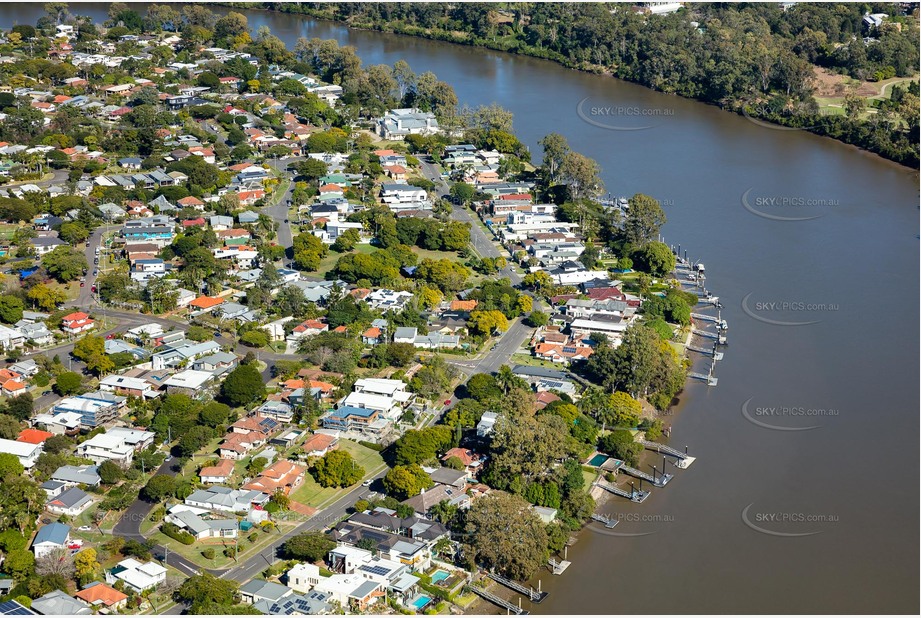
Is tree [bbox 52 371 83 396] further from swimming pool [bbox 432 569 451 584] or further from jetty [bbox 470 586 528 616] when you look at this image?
jetty [bbox 470 586 528 616]

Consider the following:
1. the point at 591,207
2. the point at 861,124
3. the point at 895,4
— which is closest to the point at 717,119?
the point at 861,124

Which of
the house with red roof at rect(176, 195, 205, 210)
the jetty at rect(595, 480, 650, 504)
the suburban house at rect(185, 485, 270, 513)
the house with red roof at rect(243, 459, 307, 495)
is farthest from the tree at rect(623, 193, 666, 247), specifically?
the suburban house at rect(185, 485, 270, 513)

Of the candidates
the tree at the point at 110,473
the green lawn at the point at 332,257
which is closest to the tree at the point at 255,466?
the tree at the point at 110,473

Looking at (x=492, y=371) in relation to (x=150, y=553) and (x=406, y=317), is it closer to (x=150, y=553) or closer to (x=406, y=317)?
(x=406, y=317)

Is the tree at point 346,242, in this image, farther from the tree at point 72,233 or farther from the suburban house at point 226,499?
the suburban house at point 226,499

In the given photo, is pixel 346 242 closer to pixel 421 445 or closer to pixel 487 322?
pixel 487 322

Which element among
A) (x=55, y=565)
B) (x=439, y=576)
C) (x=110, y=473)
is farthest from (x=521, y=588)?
(x=110, y=473)

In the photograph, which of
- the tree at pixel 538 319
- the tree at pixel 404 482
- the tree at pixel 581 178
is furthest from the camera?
the tree at pixel 581 178
